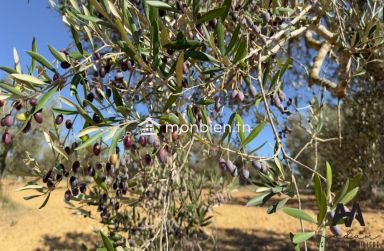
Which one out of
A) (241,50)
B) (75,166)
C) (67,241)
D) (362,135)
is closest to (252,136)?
(241,50)

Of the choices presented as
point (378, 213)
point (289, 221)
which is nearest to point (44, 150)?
point (289, 221)

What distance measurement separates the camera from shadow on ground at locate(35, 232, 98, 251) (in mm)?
7750

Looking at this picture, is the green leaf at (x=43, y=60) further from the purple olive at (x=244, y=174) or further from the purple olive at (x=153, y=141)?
the purple olive at (x=244, y=174)

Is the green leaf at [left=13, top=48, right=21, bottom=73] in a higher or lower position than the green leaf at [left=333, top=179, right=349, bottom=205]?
higher

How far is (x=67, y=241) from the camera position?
8.24 metres

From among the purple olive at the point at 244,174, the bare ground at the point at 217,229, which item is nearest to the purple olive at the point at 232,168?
the purple olive at the point at 244,174

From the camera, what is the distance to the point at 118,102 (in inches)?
49.7

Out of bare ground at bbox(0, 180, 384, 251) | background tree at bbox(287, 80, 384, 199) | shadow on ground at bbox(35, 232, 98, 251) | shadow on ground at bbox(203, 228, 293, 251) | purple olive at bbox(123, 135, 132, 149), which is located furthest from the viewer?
shadow on ground at bbox(35, 232, 98, 251)

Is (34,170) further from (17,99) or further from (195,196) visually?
(195,196)

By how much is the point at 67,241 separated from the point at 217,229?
320 cm

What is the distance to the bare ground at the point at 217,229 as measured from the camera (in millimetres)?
7453

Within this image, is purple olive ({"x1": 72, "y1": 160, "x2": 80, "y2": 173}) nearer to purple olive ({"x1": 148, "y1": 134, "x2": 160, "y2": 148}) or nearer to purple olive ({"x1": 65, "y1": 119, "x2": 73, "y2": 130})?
purple olive ({"x1": 65, "y1": 119, "x2": 73, "y2": 130})

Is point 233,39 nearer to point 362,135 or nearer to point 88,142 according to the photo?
point 88,142

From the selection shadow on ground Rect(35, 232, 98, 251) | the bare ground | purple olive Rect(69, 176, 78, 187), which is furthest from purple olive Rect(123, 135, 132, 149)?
shadow on ground Rect(35, 232, 98, 251)
